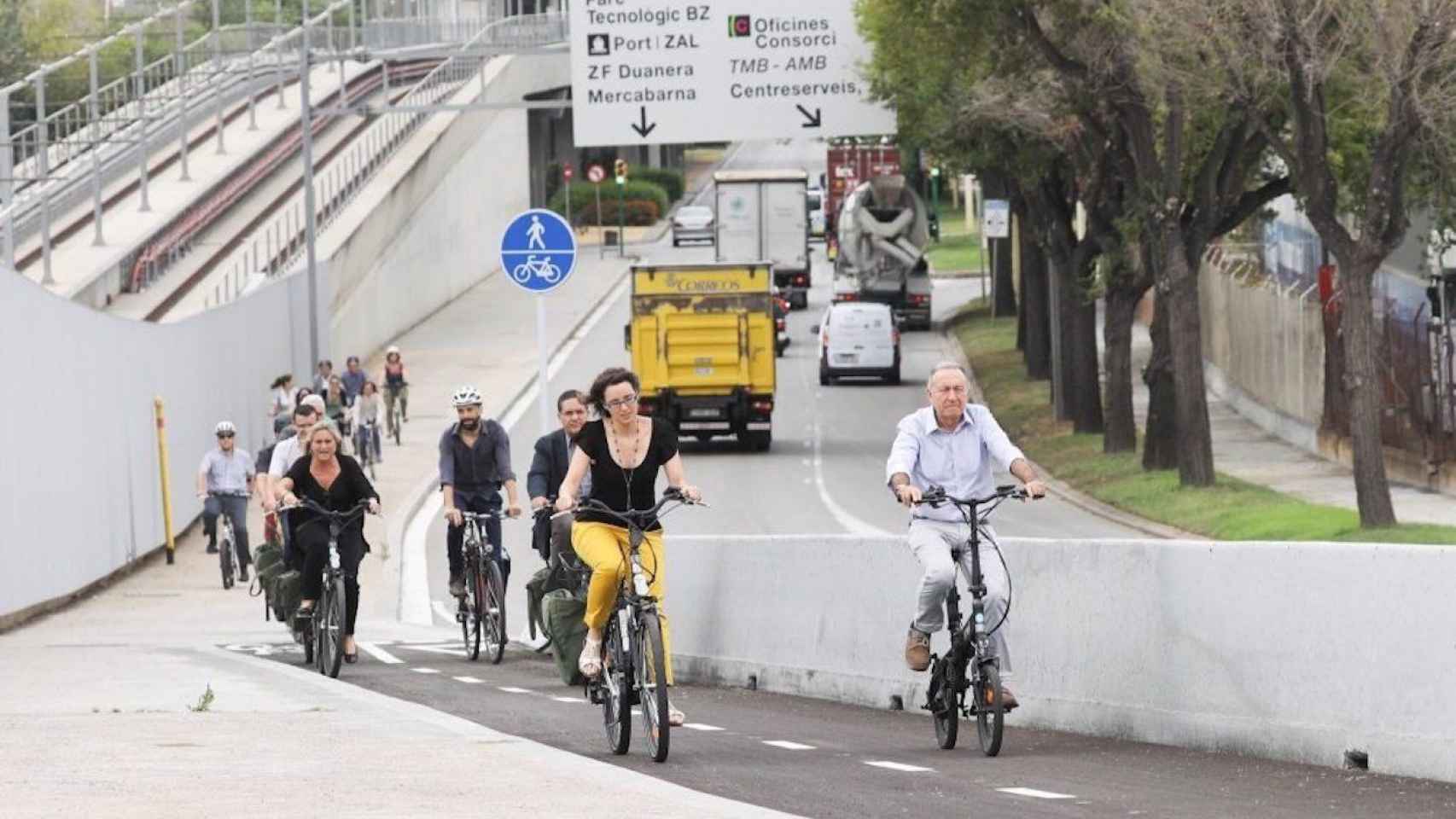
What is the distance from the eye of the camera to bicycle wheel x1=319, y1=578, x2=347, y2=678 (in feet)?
56.6

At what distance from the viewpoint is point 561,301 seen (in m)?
78.6

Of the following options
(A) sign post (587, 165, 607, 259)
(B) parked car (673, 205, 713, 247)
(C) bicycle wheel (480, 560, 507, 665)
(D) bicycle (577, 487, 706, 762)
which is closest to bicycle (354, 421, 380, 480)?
(C) bicycle wheel (480, 560, 507, 665)

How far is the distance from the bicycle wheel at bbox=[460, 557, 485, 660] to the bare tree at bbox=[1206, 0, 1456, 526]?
13.2 m

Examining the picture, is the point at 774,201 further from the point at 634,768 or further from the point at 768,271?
the point at 634,768

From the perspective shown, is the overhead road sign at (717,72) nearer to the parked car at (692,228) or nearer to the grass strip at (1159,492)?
the grass strip at (1159,492)

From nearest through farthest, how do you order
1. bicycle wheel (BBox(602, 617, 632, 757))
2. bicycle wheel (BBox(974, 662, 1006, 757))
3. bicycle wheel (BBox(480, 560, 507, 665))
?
bicycle wheel (BBox(974, 662, 1006, 757))
bicycle wheel (BBox(602, 617, 632, 757))
bicycle wheel (BBox(480, 560, 507, 665))

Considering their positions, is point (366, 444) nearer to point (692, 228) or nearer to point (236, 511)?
point (236, 511)

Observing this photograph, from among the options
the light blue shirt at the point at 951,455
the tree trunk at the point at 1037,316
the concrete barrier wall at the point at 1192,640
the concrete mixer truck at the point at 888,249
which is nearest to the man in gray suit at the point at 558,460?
the concrete barrier wall at the point at 1192,640

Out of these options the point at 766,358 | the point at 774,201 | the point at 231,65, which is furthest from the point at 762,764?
the point at 774,201

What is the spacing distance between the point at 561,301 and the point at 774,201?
890cm

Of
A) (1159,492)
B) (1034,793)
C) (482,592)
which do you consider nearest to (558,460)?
(482,592)

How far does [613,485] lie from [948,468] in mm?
1458

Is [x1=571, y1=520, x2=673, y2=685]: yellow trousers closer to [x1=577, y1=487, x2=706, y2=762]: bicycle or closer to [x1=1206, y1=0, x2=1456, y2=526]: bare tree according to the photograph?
[x1=577, y1=487, x2=706, y2=762]: bicycle

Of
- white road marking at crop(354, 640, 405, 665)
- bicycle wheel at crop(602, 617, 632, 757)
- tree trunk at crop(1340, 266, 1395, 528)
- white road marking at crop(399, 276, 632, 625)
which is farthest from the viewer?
tree trunk at crop(1340, 266, 1395, 528)
